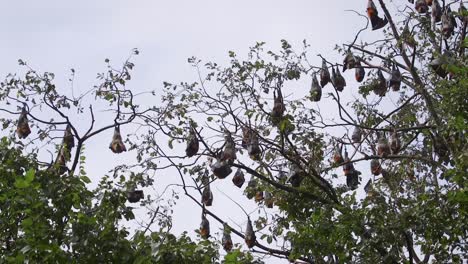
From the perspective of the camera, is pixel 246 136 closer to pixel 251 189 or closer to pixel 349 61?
pixel 251 189

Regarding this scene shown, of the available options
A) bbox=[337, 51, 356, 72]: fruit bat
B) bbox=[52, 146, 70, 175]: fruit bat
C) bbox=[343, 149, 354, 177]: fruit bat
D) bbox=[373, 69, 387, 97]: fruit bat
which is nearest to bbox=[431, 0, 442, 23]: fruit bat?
bbox=[373, 69, 387, 97]: fruit bat

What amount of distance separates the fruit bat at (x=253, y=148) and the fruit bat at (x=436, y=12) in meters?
2.76

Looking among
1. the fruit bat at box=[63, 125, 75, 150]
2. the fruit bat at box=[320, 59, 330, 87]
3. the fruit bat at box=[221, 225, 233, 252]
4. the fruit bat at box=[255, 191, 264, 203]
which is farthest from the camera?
the fruit bat at box=[320, 59, 330, 87]

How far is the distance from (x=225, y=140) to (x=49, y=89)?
2.14 meters

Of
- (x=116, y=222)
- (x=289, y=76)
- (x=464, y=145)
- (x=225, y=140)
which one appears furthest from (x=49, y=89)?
(x=464, y=145)

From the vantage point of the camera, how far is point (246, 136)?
8680 millimetres

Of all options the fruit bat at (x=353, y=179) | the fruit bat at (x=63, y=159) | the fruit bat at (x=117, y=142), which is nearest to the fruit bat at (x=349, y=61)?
the fruit bat at (x=353, y=179)

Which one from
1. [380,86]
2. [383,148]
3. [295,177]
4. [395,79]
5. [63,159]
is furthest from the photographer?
[380,86]

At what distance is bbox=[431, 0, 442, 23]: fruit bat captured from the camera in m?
8.73

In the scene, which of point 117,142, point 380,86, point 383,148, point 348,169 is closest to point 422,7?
point 380,86

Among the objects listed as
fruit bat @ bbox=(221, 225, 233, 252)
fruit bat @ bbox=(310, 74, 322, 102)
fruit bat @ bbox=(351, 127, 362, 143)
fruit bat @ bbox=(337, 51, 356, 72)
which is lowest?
fruit bat @ bbox=(221, 225, 233, 252)

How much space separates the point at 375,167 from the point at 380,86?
1110mm

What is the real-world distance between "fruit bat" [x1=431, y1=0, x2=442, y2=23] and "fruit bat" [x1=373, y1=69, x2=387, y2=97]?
101 cm

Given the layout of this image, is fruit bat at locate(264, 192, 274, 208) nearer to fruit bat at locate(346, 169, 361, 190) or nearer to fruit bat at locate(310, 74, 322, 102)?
fruit bat at locate(346, 169, 361, 190)
